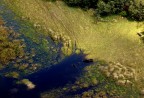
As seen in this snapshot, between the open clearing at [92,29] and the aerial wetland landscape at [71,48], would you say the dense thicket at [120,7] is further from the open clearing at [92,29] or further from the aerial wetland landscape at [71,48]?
the open clearing at [92,29]

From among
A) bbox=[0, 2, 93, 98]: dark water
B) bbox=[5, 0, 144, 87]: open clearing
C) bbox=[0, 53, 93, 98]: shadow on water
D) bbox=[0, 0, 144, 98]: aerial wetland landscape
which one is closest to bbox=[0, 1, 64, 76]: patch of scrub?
bbox=[0, 0, 144, 98]: aerial wetland landscape

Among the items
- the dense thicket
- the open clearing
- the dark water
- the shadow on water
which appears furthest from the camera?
the dense thicket

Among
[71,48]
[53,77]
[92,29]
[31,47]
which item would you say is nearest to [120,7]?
[92,29]

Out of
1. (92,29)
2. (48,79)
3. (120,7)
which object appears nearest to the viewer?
(48,79)

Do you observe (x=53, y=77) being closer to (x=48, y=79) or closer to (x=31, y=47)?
(x=48, y=79)

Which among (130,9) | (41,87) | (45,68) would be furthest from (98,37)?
(41,87)

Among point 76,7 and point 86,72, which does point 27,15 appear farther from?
point 86,72

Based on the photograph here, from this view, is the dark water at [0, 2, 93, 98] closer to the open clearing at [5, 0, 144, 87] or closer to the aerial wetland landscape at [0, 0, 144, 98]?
the aerial wetland landscape at [0, 0, 144, 98]
